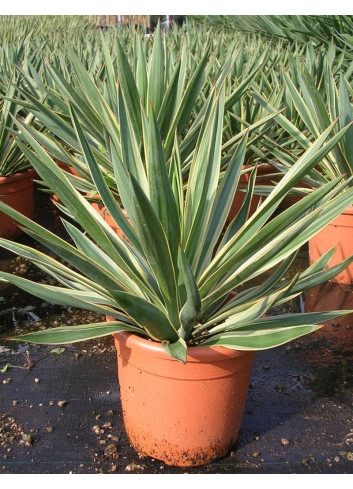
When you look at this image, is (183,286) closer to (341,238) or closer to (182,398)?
(182,398)

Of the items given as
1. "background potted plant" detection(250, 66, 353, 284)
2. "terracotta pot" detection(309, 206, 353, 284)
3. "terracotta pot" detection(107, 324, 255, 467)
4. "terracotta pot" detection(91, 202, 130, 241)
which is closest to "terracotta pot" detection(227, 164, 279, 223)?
"background potted plant" detection(250, 66, 353, 284)

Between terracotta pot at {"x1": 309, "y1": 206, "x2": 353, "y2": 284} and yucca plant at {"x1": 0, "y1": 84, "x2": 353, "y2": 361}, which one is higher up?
yucca plant at {"x1": 0, "y1": 84, "x2": 353, "y2": 361}

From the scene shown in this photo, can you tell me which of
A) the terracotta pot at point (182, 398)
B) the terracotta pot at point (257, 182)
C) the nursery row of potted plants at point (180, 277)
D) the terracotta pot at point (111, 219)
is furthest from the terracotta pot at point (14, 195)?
the terracotta pot at point (182, 398)

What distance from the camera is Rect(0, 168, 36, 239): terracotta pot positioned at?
11.2ft

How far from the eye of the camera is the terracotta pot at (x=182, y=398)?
162 centimetres

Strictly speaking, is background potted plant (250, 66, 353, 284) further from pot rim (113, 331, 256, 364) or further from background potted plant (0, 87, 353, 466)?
pot rim (113, 331, 256, 364)

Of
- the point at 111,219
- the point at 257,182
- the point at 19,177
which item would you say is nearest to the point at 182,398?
the point at 111,219

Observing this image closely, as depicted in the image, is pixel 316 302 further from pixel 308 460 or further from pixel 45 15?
pixel 45 15

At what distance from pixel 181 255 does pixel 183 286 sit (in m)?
0.28

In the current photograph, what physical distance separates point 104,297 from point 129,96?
118 cm

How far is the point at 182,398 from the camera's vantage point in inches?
65.1

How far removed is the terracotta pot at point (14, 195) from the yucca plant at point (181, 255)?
170cm

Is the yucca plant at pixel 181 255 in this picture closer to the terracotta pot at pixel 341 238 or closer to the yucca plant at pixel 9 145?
the terracotta pot at pixel 341 238

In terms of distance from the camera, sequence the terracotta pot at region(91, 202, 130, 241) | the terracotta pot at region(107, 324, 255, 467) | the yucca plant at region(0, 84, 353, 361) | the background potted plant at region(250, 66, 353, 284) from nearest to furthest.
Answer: the yucca plant at region(0, 84, 353, 361), the terracotta pot at region(107, 324, 255, 467), the terracotta pot at region(91, 202, 130, 241), the background potted plant at region(250, 66, 353, 284)
